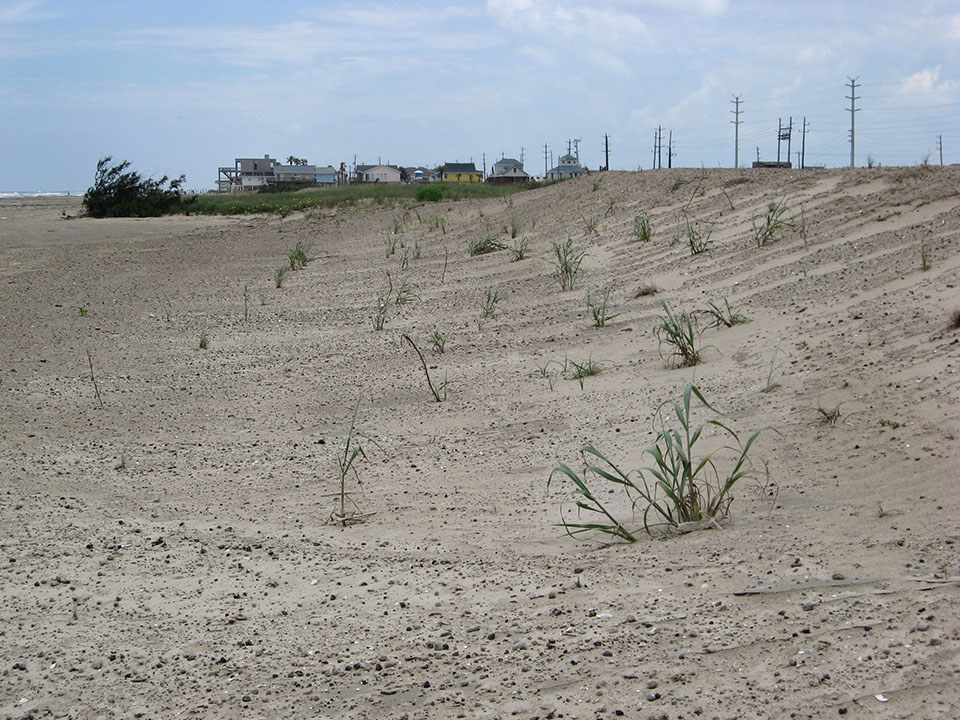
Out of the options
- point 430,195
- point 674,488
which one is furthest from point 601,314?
point 430,195

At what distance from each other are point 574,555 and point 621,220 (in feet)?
33.5

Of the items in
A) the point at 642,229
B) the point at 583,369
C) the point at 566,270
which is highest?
the point at 642,229

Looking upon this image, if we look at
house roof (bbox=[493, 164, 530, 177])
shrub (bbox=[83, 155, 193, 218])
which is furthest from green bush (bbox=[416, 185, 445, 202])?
house roof (bbox=[493, 164, 530, 177])

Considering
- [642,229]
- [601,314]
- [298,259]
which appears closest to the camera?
[601,314]

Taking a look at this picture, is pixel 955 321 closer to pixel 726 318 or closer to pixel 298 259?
pixel 726 318

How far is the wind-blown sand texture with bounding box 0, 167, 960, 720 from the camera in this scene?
3072 millimetres

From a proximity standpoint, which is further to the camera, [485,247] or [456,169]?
[456,169]

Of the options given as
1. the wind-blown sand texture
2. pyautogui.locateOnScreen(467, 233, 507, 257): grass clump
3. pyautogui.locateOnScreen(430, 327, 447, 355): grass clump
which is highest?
pyautogui.locateOnScreen(467, 233, 507, 257): grass clump

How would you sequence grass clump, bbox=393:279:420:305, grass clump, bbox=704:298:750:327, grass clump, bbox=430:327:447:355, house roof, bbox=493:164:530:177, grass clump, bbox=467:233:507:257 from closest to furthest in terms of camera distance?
grass clump, bbox=704:298:750:327, grass clump, bbox=430:327:447:355, grass clump, bbox=393:279:420:305, grass clump, bbox=467:233:507:257, house roof, bbox=493:164:530:177

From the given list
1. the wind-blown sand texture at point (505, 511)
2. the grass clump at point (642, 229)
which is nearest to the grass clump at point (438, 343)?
the wind-blown sand texture at point (505, 511)

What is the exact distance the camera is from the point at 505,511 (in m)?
4.76

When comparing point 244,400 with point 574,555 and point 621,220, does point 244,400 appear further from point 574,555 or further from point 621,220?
point 621,220

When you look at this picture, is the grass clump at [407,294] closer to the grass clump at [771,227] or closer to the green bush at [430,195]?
the grass clump at [771,227]

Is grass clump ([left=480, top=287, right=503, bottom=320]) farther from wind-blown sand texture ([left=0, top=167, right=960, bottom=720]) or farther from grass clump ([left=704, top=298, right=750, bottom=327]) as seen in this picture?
grass clump ([left=704, top=298, right=750, bottom=327])
